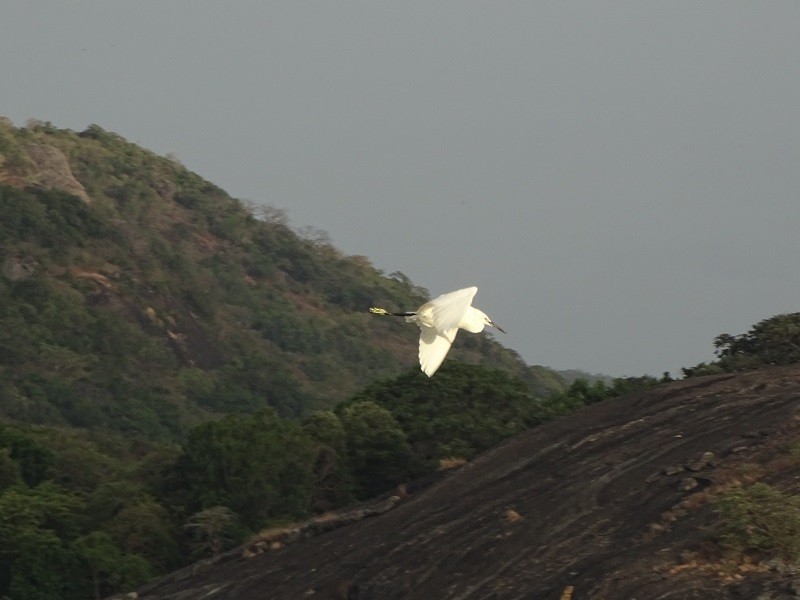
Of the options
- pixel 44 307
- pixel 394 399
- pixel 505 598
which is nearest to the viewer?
pixel 505 598

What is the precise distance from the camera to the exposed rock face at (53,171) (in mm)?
96375

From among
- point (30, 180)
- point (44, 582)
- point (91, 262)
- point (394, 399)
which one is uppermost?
point (30, 180)

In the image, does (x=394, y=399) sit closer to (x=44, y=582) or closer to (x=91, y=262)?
(x=44, y=582)

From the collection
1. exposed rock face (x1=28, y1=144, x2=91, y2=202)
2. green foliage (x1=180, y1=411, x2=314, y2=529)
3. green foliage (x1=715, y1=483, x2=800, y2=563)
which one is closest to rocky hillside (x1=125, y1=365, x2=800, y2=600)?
green foliage (x1=715, y1=483, x2=800, y2=563)

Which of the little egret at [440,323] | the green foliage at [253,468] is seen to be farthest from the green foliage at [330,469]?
the little egret at [440,323]

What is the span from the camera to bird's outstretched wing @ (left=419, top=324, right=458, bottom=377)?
19.4 meters

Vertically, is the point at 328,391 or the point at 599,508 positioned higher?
the point at 328,391

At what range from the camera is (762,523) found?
65.3 ft

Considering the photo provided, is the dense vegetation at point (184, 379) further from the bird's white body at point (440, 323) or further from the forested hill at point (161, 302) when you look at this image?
the bird's white body at point (440, 323)

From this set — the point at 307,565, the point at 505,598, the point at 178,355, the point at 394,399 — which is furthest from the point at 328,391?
the point at 505,598

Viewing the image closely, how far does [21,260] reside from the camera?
8331 centimetres

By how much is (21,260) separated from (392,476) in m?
53.5

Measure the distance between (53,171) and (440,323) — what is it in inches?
3201

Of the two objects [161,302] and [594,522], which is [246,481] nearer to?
[594,522]
